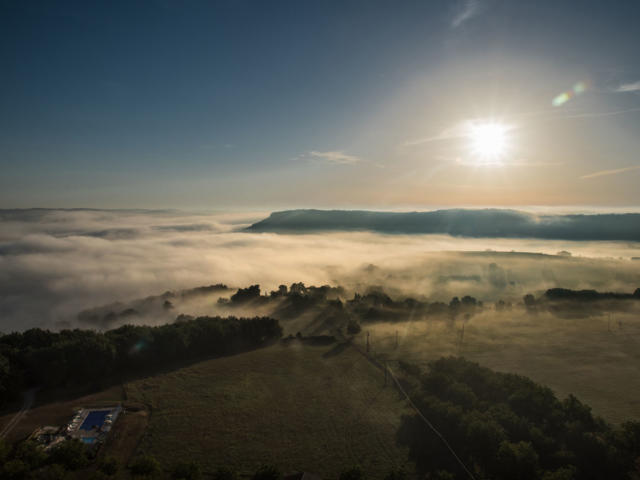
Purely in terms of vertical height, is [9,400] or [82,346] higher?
[82,346]

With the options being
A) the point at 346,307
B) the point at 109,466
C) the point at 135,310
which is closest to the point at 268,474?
the point at 109,466

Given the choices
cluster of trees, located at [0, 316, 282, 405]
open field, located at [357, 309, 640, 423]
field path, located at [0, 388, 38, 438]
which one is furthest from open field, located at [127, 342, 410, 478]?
open field, located at [357, 309, 640, 423]

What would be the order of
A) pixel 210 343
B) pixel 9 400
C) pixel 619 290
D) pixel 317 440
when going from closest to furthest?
1. pixel 317 440
2. pixel 9 400
3. pixel 210 343
4. pixel 619 290

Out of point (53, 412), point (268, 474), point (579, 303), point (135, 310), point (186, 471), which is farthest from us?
point (135, 310)

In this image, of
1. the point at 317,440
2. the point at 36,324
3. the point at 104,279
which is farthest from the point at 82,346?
the point at 104,279

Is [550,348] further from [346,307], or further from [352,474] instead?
[352,474]

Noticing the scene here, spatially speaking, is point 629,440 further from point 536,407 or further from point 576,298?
point 576,298

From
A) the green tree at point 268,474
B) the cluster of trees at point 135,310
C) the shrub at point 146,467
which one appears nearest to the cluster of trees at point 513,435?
the green tree at point 268,474
